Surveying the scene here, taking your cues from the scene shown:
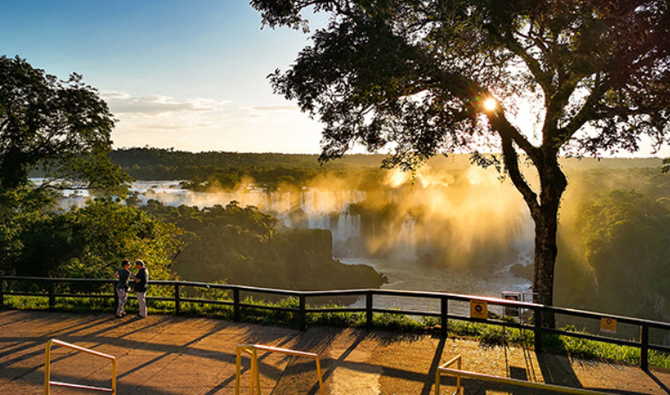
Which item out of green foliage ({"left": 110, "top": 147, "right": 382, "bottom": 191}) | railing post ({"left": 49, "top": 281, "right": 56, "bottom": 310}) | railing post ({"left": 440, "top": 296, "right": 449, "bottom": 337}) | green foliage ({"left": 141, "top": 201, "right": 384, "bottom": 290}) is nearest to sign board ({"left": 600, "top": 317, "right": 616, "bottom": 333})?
railing post ({"left": 440, "top": 296, "right": 449, "bottom": 337})

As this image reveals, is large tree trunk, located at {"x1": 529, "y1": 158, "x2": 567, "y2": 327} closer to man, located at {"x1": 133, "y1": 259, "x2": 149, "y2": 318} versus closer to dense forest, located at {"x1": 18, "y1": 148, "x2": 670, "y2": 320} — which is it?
man, located at {"x1": 133, "y1": 259, "x2": 149, "y2": 318}

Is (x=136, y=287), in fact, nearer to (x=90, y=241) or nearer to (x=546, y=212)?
(x=546, y=212)

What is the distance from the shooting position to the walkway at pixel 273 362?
689 cm

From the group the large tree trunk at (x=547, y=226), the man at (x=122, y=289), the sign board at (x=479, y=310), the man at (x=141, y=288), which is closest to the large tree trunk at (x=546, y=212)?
the large tree trunk at (x=547, y=226)

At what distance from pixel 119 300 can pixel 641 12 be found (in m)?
12.4

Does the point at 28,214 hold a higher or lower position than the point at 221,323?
higher

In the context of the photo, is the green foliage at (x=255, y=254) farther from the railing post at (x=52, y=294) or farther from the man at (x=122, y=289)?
the man at (x=122, y=289)

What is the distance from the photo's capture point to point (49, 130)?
23500 mm

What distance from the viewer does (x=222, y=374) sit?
7305mm

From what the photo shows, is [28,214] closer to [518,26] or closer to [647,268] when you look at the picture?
[518,26]

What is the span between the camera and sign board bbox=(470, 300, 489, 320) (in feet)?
28.1

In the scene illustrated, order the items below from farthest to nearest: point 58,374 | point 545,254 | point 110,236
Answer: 1. point 110,236
2. point 545,254
3. point 58,374

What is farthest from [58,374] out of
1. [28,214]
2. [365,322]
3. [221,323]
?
[28,214]

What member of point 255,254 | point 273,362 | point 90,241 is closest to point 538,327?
point 273,362
